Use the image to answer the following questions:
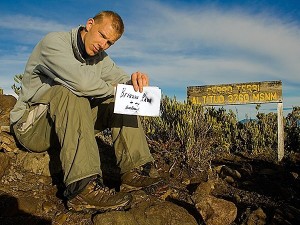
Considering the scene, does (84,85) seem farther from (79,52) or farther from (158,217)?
(158,217)

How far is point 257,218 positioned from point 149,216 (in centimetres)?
91

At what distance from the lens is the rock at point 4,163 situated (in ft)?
11.9

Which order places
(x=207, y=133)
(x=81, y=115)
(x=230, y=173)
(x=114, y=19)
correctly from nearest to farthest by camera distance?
(x=81, y=115), (x=114, y=19), (x=230, y=173), (x=207, y=133)

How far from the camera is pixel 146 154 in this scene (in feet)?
10.8

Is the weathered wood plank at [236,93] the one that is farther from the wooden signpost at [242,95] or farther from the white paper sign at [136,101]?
the white paper sign at [136,101]

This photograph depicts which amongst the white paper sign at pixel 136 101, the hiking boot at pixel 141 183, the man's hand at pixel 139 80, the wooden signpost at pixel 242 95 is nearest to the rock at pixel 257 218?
the hiking boot at pixel 141 183

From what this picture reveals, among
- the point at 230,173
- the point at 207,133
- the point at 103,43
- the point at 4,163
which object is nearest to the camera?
the point at 103,43

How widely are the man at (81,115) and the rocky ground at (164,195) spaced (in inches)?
7.0

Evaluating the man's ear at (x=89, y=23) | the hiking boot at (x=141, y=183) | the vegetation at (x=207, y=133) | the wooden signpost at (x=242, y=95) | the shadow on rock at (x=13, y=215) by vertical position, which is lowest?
the shadow on rock at (x=13, y=215)

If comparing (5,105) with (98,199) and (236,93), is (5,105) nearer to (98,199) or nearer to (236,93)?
(98,199)

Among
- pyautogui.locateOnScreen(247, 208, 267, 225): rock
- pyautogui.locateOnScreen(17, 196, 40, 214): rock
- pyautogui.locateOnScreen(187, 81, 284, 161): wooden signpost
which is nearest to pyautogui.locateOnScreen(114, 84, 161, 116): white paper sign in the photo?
pyautogui.locateOnScreen(17, 196, 40, 214): rock

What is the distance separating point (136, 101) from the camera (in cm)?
322

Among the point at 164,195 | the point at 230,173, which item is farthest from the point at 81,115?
the point at 230,173

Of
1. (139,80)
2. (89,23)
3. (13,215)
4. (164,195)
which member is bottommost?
(13,215)
